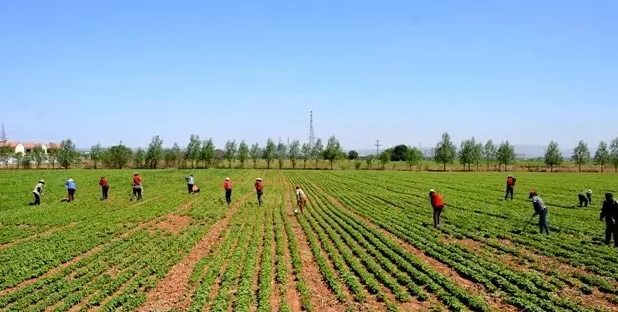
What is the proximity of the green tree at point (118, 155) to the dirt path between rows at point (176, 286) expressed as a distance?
101m

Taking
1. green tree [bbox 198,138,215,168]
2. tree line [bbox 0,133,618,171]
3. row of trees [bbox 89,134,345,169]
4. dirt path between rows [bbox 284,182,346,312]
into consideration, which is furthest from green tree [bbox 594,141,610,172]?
dirt path between rows [bbox 284,182,346,312]

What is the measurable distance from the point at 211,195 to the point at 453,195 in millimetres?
20037

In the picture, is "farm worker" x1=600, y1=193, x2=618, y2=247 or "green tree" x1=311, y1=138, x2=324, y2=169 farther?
"green tree" x1=311, y1=138, x2=324, y2=169

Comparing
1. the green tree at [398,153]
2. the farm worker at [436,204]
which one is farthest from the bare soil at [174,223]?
the green tree at [398,153]

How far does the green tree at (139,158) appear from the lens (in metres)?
113

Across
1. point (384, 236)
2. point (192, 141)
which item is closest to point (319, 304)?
point (384, 236)

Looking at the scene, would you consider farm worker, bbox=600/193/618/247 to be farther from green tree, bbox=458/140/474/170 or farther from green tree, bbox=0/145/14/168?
green tree, bbox=0/145/14/168

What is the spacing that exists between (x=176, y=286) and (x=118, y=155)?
106 m

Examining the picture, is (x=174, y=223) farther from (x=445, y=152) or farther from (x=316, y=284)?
(x=445, y=152)

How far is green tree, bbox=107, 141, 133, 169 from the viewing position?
359 ft

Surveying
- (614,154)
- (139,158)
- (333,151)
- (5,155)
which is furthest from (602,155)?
(5,155)

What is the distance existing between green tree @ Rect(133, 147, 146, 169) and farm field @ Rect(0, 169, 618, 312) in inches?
3525

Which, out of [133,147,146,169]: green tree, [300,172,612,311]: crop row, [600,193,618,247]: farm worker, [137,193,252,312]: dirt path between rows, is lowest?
[137,193,252,312]: dirt path between rows

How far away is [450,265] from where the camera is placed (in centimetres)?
1423
